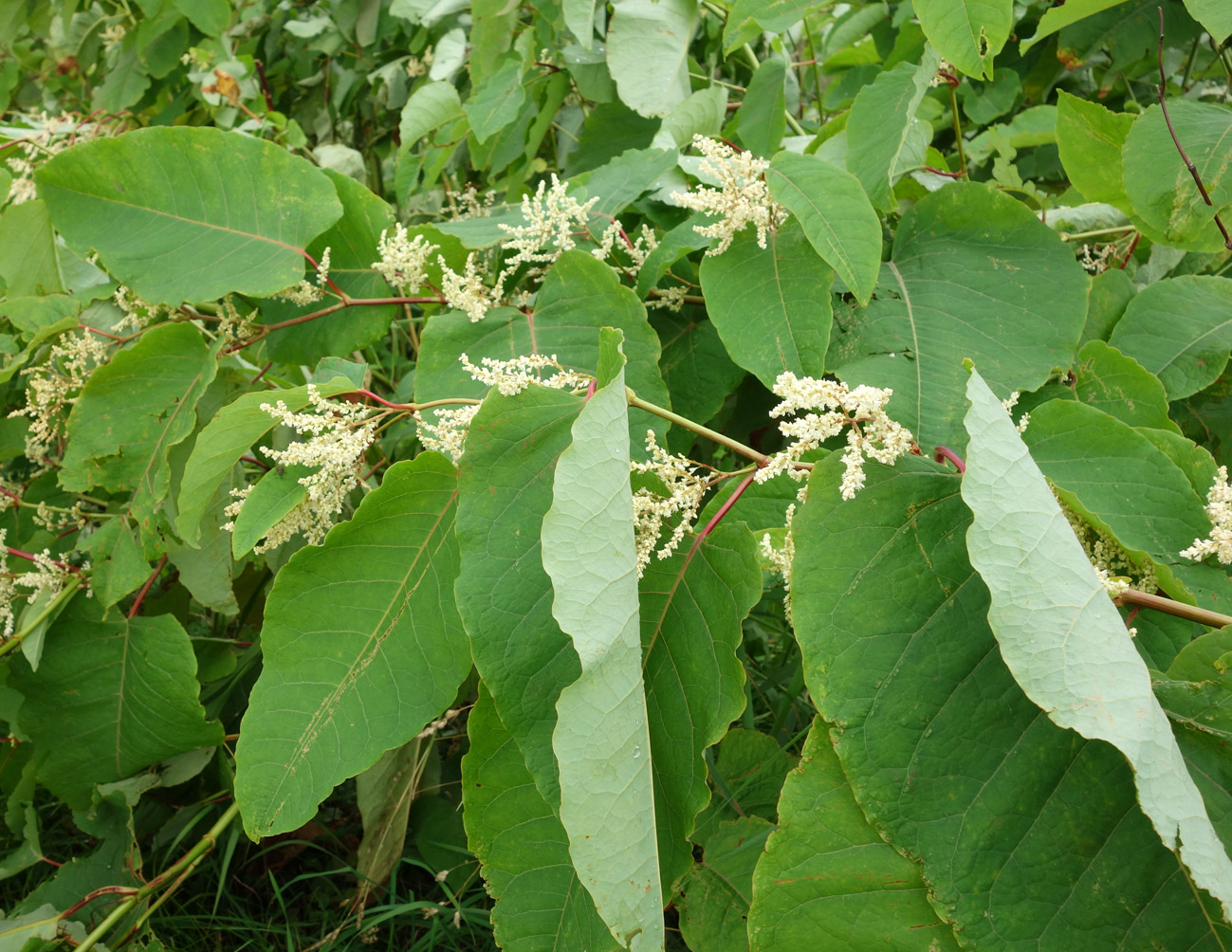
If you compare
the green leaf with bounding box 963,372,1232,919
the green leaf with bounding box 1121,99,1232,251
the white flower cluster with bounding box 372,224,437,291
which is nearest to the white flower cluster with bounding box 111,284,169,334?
the white flower cluster with bounding box 372,224,437,291

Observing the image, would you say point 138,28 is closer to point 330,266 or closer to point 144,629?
point 330,266

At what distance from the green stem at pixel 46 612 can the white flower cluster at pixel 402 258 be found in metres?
0.73

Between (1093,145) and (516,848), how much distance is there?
1103mm

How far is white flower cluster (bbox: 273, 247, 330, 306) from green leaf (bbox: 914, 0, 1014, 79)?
83 cm

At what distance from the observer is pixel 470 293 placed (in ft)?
3.70

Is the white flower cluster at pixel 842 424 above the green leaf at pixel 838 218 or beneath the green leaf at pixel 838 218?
beneath

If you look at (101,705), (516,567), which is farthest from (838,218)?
(101,705)

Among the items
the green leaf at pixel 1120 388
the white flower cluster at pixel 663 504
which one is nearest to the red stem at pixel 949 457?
the white flower cluster at pixel 663 504

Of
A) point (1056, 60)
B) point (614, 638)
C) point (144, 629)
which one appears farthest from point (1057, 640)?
point (1056, 60)

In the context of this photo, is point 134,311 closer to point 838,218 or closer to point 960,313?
point 838,218

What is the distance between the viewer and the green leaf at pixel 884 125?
109 centimetres

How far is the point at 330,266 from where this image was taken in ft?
4.27

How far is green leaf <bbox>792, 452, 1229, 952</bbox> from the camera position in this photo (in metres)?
0.61

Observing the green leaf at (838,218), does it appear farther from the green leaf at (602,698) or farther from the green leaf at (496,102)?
the green leaf at (496,102)
